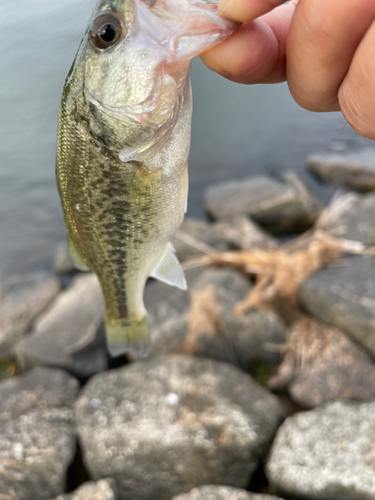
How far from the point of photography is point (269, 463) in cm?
275

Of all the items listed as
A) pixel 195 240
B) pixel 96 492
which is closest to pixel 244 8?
pixel 96 492

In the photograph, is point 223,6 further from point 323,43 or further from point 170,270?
point 170,270

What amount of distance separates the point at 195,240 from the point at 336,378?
2.80 meters

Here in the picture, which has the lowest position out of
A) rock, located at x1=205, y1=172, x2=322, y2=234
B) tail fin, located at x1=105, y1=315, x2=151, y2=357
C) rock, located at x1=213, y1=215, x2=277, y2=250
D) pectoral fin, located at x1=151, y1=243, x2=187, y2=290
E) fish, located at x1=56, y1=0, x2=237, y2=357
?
rock, located at x1=205, y1=172, x2=322, y2=234

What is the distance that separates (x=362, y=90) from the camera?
105 cm

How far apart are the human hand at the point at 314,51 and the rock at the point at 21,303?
15.2 ft

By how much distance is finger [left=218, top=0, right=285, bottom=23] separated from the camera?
1014 millimetres

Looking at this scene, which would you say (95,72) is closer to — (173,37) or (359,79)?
(173,37)

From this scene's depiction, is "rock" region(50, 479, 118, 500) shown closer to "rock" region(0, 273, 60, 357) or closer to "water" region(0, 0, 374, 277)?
"rock" region(0, 273, 60, 357)

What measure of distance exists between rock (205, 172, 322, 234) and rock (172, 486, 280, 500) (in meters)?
4.91

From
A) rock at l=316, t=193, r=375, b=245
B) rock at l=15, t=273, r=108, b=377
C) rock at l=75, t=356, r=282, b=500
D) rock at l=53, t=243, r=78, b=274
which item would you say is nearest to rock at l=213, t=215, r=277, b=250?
rock at l=316, t=193, r=375, b=245

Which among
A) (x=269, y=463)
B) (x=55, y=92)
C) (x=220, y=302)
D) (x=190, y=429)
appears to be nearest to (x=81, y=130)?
(x=190, y=429)

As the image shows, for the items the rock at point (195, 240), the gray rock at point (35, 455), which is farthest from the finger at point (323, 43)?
the rock at point (195, 240)

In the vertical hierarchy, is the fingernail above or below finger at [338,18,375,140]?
above
